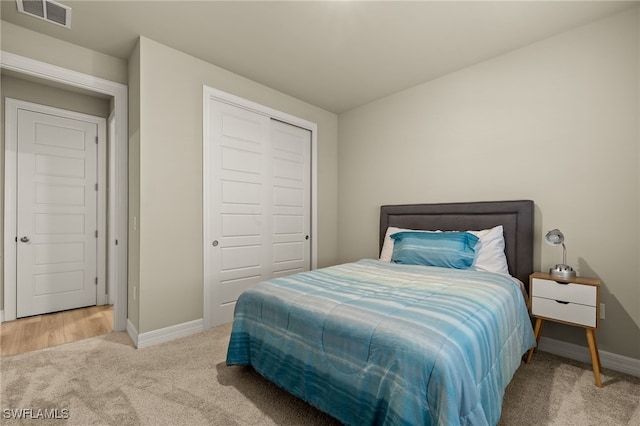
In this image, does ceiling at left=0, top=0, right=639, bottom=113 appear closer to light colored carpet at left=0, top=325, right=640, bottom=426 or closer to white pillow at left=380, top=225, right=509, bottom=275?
white pillow at left=380, top=225, right=509, bottom=275

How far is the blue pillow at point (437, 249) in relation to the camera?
2.59 metres

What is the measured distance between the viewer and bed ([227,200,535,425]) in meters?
1.20

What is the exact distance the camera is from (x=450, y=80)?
10.5ft

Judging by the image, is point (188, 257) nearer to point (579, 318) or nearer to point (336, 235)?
point (336, 235)

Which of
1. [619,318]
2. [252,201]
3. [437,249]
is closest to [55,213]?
[252,201]

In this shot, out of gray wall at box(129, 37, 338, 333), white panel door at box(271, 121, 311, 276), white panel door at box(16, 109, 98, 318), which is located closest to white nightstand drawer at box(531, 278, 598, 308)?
white panel door at box(271, 121, 311, 276)

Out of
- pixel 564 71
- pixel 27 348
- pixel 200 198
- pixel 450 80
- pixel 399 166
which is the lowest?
pixel 27 348

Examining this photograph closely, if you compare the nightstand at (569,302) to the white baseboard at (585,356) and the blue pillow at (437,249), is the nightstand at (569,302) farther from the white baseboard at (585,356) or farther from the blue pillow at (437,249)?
the blue pillow at (437,249)

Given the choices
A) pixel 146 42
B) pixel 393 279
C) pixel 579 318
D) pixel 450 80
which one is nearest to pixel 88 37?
pixel 146 42

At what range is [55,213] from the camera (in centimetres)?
354

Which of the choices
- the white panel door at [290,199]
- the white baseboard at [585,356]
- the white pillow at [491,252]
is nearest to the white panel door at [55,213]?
the white panel door at [290,199]

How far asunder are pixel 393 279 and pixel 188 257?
1.93 meters

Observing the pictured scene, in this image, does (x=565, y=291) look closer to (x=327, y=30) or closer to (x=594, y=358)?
(x=594, y=358)

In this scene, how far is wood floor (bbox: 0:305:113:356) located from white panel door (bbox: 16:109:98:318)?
0.77 ft
